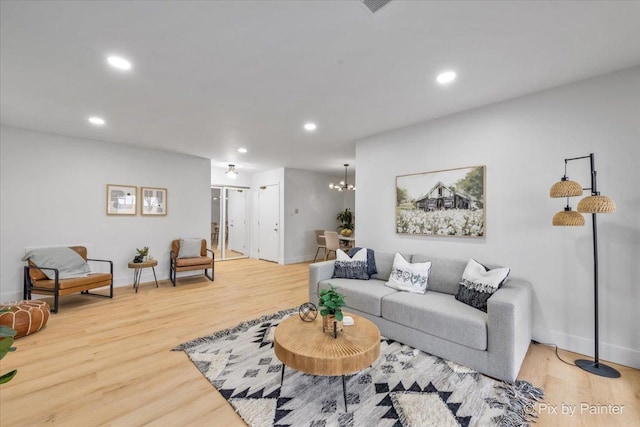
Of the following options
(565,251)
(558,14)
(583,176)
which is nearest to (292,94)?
(558,14)

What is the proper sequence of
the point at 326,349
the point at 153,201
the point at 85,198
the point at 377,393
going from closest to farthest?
the point at 326,349 < the point at 377,393 < the point at 85,198 < the point at 153,201

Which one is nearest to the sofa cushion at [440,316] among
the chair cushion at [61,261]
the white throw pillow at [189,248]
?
the white throw pillow at [189,248]

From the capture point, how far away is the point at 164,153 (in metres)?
5.34

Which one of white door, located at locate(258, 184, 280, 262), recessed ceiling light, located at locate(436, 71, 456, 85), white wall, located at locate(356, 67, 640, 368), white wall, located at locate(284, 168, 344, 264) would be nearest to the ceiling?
recessed ceiling light, located at locate(436, 71, 456, 85)

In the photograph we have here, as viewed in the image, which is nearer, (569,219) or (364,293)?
(569,219)

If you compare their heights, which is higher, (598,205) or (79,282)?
(598,205)

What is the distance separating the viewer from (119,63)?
7.50 feet

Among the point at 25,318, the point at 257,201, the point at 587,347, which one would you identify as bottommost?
the point at 587,347

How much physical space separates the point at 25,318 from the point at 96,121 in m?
2.46

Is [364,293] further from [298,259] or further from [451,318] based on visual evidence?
[298,259]

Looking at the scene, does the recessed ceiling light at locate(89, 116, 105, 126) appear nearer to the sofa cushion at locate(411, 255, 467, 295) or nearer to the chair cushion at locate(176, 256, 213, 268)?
the chair cushion at locate(176, 256, 213, 268)

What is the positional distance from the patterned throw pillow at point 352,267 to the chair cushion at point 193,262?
2.83 meters

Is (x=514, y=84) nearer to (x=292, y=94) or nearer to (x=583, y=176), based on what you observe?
(x=583, y=176)

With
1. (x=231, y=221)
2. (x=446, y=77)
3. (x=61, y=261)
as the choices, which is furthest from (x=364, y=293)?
(x=231, y=221)
